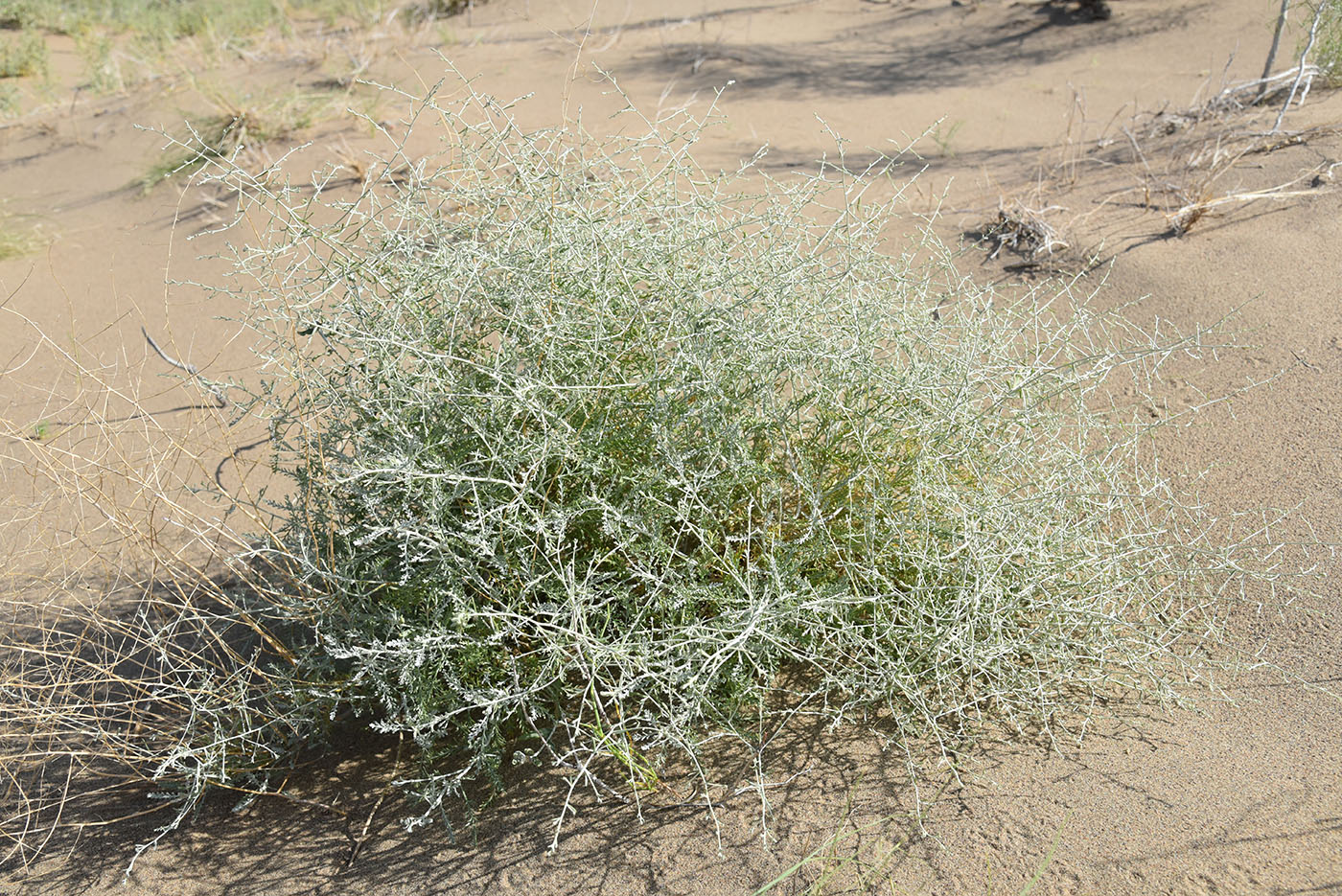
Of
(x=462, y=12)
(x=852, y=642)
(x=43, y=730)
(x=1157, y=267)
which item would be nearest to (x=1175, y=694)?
(x=852, y=642)

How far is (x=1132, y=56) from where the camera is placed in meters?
6.63

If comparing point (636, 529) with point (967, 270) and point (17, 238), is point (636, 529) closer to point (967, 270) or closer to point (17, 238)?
point (967, 270)

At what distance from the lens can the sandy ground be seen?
203 centimetres

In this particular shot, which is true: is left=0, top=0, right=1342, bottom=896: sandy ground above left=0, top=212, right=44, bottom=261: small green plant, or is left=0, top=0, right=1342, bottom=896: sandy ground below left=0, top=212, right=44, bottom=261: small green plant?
below

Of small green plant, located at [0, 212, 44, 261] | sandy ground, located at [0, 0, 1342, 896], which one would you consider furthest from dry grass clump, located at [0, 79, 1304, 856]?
small green plant, located at [0, 212, 44, 261]

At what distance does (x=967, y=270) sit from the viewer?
164 inches

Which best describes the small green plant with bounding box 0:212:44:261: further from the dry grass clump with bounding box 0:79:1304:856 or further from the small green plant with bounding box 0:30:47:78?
the dry grass clump with bounding box 0:79:1304:856

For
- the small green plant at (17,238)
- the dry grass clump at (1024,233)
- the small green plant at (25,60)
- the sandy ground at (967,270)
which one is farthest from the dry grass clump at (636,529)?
the small green plant at (25,60)

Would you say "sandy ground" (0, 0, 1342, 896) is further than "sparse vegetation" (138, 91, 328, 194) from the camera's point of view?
No

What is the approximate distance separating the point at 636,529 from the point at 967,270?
8.34ft

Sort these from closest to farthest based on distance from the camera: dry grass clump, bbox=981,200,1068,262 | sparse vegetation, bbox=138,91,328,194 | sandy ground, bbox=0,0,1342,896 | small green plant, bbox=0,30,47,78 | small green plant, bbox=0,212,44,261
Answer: sandy ground, bbox=0,0,1342,896 → dry grass clump, bbox=981,200,1068,262 → small green plant, bbox=0,212,44,261 → sparse vegetation, bbox=138,91,328,194 → small green plant, bbox=0,30,47,78

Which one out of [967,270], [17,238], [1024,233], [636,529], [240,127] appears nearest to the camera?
[636,529]

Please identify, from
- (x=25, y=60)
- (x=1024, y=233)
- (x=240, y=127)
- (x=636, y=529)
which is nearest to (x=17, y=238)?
(x=240, y=127)

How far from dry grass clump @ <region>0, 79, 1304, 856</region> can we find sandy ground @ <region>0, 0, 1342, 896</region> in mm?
124
